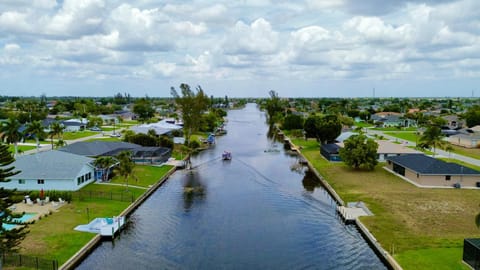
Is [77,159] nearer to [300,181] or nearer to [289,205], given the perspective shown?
[289,205]

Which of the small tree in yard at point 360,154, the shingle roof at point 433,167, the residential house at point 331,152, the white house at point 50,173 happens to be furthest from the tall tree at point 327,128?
the white house at point 50,173

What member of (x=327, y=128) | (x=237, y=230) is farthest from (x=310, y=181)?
(x=327, y=128)

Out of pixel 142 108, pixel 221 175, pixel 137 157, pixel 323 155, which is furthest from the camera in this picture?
pixel 142 108

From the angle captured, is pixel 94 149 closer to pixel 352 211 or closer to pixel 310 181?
pixel 310 181

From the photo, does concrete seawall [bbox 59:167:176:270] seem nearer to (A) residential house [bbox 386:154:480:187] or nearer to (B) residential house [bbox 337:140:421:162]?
(A) residential house [bbox 386:154:480:187]

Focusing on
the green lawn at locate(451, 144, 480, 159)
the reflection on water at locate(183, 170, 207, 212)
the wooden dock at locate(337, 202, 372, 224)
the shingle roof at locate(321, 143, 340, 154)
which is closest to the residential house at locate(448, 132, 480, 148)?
the green lawn at locate(451, 144, 480, 159)

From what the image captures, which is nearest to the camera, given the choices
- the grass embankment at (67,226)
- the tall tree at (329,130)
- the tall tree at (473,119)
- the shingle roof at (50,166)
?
the grass embankment at (67,226)

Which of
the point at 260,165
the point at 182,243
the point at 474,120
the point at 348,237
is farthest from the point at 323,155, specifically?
the point at 474,120

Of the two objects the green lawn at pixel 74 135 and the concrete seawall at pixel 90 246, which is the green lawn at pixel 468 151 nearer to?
the concrete seawall at pixel 90 246
